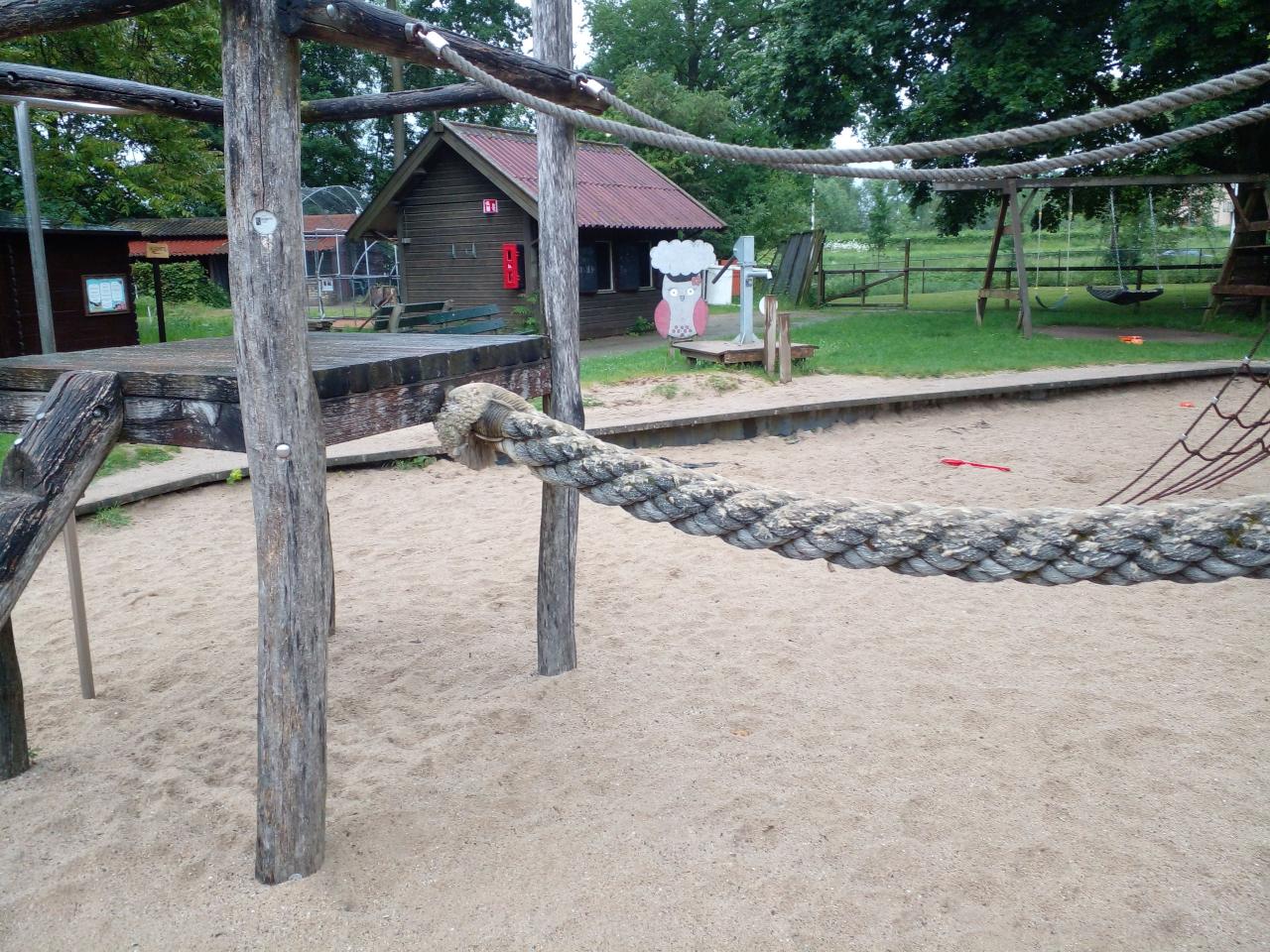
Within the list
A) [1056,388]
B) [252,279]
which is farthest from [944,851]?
[1056,388]

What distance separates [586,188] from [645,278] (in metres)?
2.50

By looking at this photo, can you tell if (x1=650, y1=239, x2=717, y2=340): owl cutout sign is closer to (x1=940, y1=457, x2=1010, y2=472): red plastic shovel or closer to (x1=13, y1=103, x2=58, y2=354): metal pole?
(x1=940, y1=457, x2=1010, y2=472): red plastic shovel

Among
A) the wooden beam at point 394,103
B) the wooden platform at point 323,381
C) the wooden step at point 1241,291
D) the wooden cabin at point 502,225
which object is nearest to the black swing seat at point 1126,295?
the wooden step at point 1241,291

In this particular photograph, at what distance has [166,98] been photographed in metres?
3.67

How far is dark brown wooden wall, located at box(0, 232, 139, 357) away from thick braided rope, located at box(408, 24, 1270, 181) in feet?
34.8

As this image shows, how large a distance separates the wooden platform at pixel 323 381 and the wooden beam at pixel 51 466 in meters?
0.09

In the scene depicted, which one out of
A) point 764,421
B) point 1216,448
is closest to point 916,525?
point 764,421

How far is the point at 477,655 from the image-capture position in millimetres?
4086

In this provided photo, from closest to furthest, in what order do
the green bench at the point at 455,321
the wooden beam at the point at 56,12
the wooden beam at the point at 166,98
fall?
1. the wooden beam at the point at 56,12
2. the wooden beam at the point at 166,98
3. the green bench at the point at 455,321

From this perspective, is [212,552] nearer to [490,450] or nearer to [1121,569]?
[490,450]

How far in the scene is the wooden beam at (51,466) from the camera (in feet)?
7.62

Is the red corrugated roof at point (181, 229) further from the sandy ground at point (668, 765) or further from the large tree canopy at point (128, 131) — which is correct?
the sandy ground at point (668, 765)

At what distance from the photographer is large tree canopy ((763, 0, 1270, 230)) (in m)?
14.0

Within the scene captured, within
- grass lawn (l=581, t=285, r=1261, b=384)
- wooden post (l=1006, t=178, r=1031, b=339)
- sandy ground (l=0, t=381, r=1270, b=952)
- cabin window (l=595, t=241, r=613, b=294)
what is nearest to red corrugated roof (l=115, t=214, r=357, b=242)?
cabin window (l=595, t=241, r=613, b=294)
